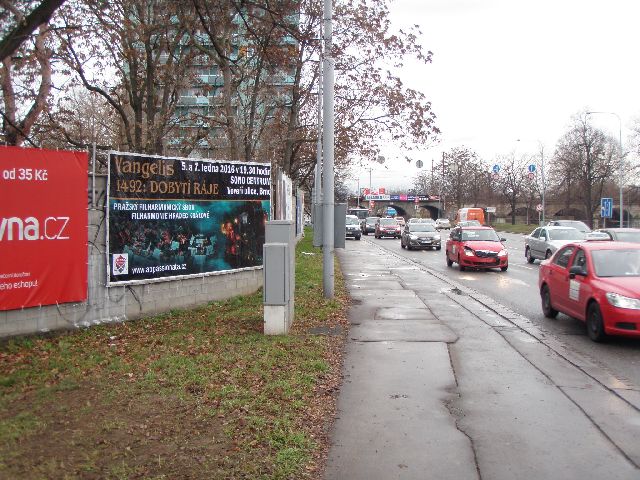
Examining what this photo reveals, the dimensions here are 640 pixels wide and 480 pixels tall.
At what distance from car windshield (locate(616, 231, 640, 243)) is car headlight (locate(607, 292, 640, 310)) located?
12.4 meters

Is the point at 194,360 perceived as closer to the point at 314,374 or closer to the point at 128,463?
the point at 314,374

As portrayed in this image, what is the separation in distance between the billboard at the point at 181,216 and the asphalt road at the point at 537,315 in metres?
5.77

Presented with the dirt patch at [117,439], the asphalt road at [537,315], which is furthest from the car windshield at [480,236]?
the dirt patch at [117,439]

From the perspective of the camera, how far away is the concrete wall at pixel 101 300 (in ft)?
25.3

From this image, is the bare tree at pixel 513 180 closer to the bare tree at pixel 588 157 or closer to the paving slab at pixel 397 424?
the bare tree at pixel 588 157

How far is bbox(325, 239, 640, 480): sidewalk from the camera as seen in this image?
13.8 feet

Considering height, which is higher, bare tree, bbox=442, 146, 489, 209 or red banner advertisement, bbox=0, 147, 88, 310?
bare tree, bbox=442, 146, 489, 209

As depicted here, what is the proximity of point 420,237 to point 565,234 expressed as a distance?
1016cm

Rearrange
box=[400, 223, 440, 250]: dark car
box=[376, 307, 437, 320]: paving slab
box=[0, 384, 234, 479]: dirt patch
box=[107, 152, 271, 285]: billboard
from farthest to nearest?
1. box=[400, 223, 440, 250]: dark car
2. box=[376, 307, 437, 320]: paving slab
3. box=[107, 152, 271, 285]: billboard
4. box=[0, 384, 234, 479]: dirt patch

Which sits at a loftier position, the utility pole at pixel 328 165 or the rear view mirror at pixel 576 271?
the utility pole at pixel 328 165

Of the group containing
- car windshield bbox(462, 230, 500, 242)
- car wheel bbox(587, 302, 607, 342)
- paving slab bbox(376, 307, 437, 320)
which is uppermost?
car windshield bbox(462, 230, 500, 242)

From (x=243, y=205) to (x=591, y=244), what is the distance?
651 cm

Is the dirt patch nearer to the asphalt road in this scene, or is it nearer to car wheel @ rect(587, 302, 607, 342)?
the asphalt road

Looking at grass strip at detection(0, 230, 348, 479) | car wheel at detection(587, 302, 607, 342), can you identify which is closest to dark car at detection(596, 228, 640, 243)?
car wheel at detection(587, 302, 607, 342)
